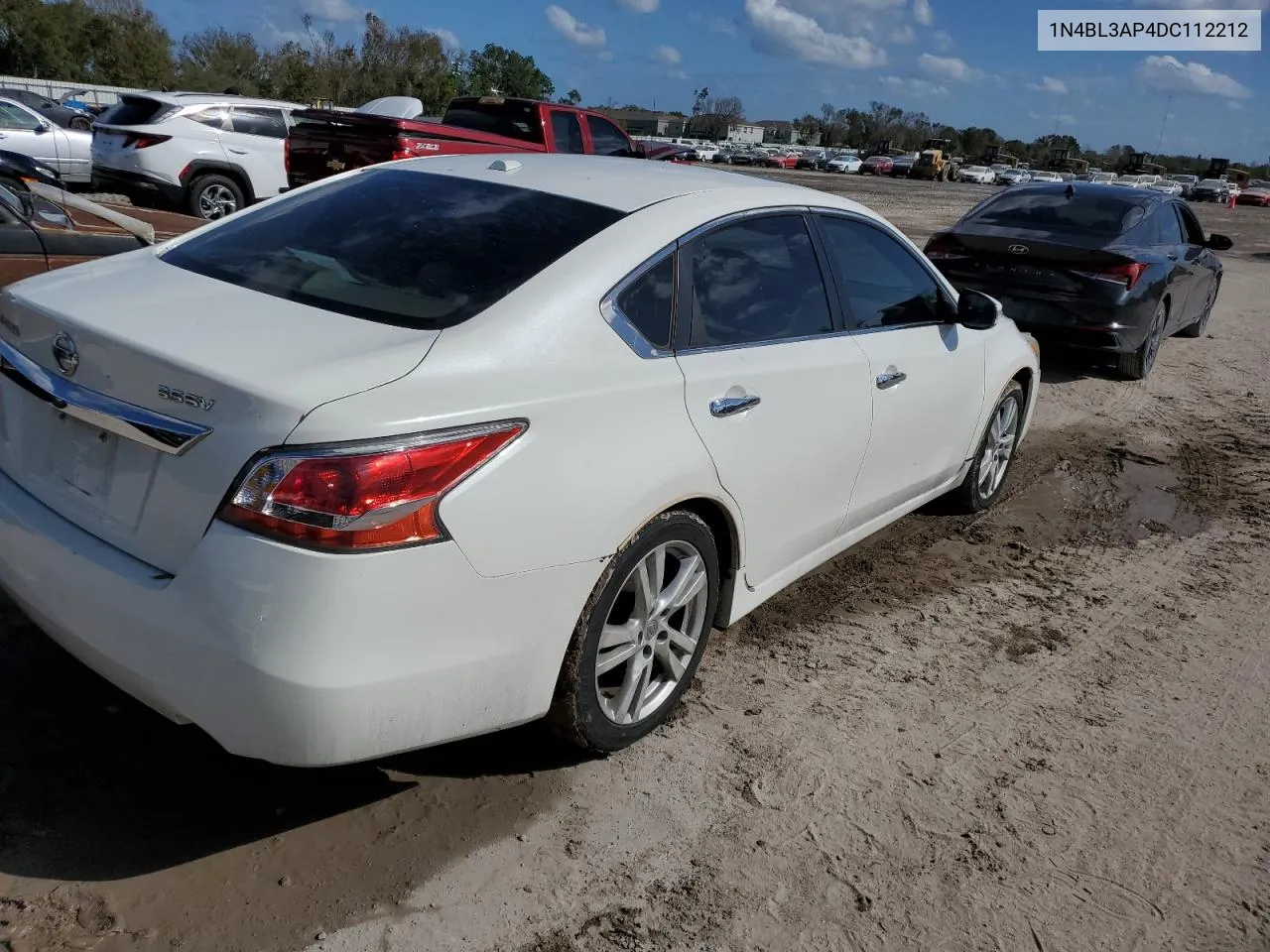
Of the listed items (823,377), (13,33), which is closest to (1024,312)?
(823,377)

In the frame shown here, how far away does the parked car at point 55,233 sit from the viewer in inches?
189

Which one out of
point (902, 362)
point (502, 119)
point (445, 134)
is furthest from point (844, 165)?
point (902, 362)

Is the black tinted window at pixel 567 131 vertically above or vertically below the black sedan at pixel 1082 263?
above

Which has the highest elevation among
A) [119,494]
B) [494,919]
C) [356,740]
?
[119,494]

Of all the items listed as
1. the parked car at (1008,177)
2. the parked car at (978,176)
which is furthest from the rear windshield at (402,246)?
the parked car at (978,176)

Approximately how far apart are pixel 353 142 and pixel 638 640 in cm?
870

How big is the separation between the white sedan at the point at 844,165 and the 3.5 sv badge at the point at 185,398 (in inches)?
2771

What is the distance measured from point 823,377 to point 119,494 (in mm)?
2155

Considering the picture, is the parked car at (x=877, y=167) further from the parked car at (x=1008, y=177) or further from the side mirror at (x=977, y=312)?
the side mirror at (x=977, y=312)

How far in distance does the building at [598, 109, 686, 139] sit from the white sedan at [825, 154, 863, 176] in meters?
47.5

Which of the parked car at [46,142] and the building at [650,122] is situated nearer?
the parked car at [46,142]

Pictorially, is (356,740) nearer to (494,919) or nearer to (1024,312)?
(494,919)

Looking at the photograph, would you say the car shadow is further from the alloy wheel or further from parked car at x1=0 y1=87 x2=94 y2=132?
parked car at x1=0 y1=87 x2=94 y2=132

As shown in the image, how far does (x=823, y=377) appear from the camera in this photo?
3.50 metres
